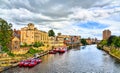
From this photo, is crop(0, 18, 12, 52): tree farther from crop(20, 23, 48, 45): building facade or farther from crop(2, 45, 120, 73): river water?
crop(20, 23, 48, 45): building facade

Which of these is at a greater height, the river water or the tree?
the tree

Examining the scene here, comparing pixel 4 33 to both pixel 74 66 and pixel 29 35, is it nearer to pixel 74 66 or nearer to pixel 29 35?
pixel 74 66

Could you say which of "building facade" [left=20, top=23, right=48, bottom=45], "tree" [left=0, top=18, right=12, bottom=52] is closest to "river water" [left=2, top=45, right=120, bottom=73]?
"tree" [left=0, top=18, right=12, bottom=52]

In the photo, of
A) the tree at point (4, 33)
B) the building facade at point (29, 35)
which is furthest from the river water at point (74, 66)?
the building facade at point (29, 35)

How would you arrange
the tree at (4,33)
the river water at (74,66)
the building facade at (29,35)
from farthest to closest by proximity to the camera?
the building facade at (29,35), the tree at (4,33), the river water at (74,66)

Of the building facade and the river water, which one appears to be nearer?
the river water

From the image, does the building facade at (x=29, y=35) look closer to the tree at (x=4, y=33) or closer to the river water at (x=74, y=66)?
the tree at (x=4, y=33)

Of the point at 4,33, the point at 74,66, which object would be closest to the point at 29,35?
the point at 4,33

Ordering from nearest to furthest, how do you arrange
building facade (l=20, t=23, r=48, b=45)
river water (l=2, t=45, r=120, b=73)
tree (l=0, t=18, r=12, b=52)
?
river water (l=2, t=45, r=120, b=73), tree (l=0, t=18, r=12, b=52), building facade (l=20, t=23, r=48, b=45)

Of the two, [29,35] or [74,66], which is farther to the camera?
[29,35]

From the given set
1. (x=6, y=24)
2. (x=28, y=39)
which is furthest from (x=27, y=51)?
(x=28, y=39)

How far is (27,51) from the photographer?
358ft

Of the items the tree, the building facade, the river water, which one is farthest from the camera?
the building facade

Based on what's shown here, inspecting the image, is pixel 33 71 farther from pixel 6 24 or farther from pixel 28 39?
pixel 28 39
